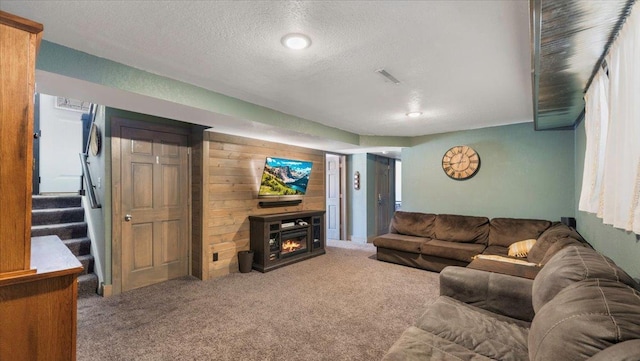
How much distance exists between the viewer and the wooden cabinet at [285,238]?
168 inches

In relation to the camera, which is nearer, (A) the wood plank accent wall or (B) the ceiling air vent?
(B) the ceiling air vent

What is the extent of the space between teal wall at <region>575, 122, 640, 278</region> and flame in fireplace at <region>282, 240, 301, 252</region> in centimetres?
375

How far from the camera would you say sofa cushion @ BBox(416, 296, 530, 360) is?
1508 millimetres

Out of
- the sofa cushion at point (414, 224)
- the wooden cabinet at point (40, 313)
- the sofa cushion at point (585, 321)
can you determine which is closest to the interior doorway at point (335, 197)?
the sofa cushion at point (414, 224)

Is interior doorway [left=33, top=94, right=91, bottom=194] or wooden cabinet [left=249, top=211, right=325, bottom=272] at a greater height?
interior doorway [left=33, top=94, right=91, bottom=194]

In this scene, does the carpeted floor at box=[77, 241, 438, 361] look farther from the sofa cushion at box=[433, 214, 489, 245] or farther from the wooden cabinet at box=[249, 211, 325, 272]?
the sofa cushion at box=[433, 214, 489, 245]

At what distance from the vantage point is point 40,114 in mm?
4855

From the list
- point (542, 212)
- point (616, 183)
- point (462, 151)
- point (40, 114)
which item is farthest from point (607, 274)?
point (40, 114)

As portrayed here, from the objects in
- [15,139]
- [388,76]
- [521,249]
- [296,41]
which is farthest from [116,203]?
[521,249]

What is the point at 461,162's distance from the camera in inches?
192

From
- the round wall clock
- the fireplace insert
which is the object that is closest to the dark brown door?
the fireplace insert

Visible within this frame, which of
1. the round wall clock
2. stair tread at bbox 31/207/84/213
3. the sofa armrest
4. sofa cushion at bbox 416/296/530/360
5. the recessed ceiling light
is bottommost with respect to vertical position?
sofa cushion at bbox 416/296/530/360

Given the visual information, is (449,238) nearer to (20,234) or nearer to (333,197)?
(333,197)

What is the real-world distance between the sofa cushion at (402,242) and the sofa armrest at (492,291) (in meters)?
2.14
